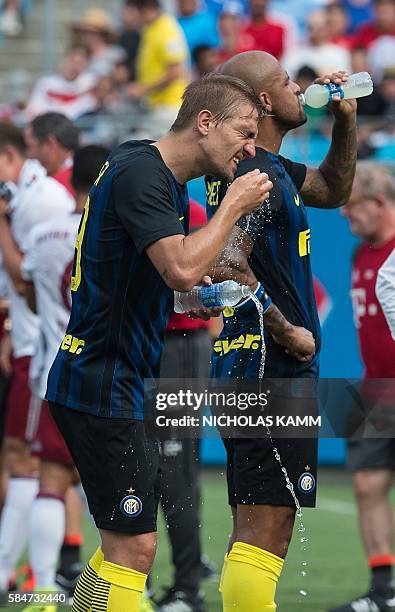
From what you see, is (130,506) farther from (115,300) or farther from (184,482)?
(184,482)

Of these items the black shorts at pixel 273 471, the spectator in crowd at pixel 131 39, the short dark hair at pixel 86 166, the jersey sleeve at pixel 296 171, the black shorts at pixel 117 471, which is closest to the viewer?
the black shorts at pixel 117 471

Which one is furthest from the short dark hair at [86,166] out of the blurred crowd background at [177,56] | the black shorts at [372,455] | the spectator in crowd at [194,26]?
the spectator in crowd at [194,26]

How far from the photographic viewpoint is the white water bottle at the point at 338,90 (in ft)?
16.1

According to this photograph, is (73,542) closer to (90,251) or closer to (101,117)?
(90,251)

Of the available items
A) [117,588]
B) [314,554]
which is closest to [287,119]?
[117,588]

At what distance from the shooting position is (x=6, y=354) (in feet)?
24.6

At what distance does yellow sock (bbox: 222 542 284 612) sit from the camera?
479cm

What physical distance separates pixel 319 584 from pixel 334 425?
2184 millimetres

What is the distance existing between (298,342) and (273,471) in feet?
1.63

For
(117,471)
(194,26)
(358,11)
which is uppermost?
(358,11)

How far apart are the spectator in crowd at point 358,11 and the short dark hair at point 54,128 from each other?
28.1ft

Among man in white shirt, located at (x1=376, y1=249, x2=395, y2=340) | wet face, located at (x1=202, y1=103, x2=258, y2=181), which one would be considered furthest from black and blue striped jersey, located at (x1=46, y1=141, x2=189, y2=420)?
man in white shirt, located at (x1=376, y1=249, x2=395, y2=340)

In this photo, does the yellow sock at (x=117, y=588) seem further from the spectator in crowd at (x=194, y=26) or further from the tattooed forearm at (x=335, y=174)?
the spectator in crowd at (x=194, y=26)

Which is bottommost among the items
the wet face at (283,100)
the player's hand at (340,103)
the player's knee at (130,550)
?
the player's knee at (130,550)
